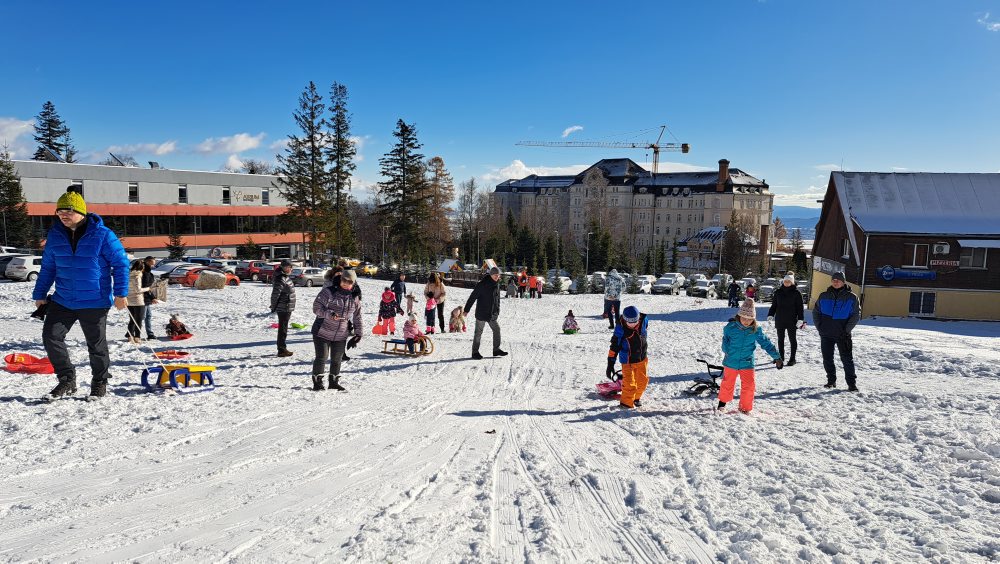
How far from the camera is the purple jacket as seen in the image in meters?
8.38

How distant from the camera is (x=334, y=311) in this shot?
8.37 meters

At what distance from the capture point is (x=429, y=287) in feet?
50.8

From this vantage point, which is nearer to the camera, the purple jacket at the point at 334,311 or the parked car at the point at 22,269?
the purple jacket at the point at 334,311

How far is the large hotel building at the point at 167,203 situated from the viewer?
4850 centimetres

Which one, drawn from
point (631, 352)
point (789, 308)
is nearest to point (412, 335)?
point (631, 352)

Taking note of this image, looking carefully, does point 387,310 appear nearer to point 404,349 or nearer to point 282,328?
point 404,349

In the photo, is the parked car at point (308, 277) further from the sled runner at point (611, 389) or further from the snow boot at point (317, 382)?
the sled runner at point (611, 389)

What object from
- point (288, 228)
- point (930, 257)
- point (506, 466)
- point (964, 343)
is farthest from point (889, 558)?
point (288, 228)

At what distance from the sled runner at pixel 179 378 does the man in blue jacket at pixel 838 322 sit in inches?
361

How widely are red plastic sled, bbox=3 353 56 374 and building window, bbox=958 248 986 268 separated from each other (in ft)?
118

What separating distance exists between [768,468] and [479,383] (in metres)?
5.13

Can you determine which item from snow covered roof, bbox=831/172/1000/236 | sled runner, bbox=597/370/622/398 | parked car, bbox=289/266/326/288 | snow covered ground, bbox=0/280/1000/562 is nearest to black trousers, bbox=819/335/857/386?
snow covered ground, bbox=0/280/1000/562

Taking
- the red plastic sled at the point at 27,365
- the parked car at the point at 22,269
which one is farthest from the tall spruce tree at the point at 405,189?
the red plastic sled at the point at 27,365

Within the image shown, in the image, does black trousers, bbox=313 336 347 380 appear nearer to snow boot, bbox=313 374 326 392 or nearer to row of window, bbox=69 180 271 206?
snow boot, bbox=313 374 326 392
